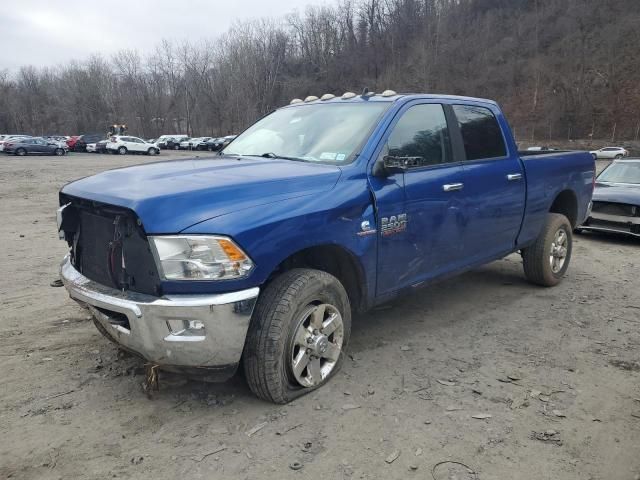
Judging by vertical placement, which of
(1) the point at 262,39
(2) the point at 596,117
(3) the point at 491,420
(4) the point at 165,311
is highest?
(1) the point at 262,39

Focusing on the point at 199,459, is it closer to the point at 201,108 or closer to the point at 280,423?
the point at 280,423

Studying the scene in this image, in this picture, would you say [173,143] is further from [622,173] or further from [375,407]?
[375,407]

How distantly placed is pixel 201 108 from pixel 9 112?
32434mm

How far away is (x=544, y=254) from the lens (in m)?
5.73

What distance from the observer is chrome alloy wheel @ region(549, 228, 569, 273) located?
233 inches

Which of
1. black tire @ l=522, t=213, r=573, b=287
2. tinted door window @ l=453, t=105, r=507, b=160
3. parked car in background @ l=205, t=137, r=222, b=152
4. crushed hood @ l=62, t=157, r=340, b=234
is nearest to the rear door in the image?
tinted door window @ l=453, t=105, r=507, b=160

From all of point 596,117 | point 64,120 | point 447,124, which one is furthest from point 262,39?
point 447,124

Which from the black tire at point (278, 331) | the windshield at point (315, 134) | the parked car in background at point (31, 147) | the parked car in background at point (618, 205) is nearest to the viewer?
the black tire at point (278, 331)

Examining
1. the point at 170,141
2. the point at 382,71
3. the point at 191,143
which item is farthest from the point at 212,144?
the point at 382,71

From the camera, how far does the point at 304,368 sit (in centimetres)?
336

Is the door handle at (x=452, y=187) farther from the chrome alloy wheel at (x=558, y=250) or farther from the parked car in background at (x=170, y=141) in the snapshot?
the parked car in background at (x=170, y=141)

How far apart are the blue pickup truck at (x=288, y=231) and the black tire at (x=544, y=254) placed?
3.21 feet

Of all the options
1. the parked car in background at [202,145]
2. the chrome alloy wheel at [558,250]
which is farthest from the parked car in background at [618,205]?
the parked car in background at [202,145]

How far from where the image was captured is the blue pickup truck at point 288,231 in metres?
2.80
